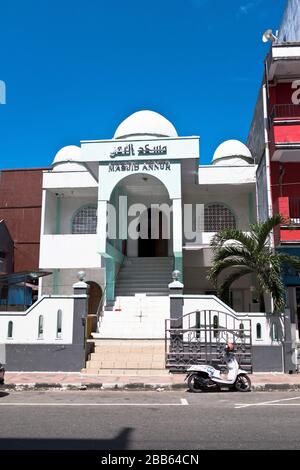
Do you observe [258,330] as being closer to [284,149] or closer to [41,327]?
[41,327]

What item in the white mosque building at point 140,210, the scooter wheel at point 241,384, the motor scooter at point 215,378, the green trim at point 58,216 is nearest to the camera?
the motor scooter at point 215,378

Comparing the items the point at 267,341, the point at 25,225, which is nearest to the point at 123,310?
the point at 267,341

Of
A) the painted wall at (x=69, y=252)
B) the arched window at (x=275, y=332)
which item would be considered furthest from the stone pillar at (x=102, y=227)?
the arched window at (x=275, y=332)

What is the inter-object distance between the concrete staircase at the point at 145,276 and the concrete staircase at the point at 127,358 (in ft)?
14.4

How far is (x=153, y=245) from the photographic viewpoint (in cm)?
2450

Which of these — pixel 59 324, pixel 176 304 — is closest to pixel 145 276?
pixel 176 304

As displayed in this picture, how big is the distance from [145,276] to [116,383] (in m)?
8.76

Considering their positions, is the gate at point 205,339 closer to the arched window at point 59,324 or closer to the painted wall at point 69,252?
the arched window at point 59,324

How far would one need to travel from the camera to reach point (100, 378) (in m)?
12.2

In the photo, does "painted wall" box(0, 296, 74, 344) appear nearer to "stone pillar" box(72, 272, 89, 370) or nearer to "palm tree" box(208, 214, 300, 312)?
"stone pillar" box(72, 272, 89, 370)

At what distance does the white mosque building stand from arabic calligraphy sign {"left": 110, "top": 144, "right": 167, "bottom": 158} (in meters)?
0.04

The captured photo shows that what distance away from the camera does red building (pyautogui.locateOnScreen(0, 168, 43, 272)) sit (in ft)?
78.2

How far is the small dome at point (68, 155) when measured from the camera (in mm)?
23359

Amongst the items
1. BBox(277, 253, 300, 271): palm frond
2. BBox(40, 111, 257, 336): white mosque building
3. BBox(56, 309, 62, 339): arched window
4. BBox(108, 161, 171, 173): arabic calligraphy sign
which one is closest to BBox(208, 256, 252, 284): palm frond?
BBox(277, 253, 300, 271): palm frond
